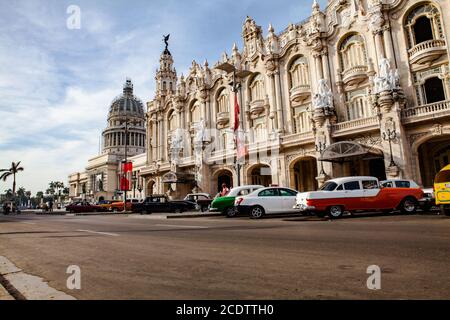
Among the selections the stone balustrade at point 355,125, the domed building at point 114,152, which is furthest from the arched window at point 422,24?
Result: the domed building at point 114,152

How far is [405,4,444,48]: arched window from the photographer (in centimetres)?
2108

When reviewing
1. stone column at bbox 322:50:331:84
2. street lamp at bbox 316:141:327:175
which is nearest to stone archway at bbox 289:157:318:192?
street lamp at bbox 316:141:327:175

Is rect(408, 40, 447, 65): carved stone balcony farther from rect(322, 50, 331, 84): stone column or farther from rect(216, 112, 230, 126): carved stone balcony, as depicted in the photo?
rect(216, 112, 230, 126): carved stone balcony

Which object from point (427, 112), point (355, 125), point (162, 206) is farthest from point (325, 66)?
point (162, 206)

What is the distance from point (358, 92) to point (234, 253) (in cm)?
2310

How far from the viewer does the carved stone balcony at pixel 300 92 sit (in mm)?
27039

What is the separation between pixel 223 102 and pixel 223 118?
242 centimetres

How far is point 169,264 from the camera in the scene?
4.60 m

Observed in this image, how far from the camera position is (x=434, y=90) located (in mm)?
20953

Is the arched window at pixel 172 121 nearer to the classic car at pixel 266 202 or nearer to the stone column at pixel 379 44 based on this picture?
the stone column at pixel 379 44

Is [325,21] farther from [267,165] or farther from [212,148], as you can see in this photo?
[212,148]
